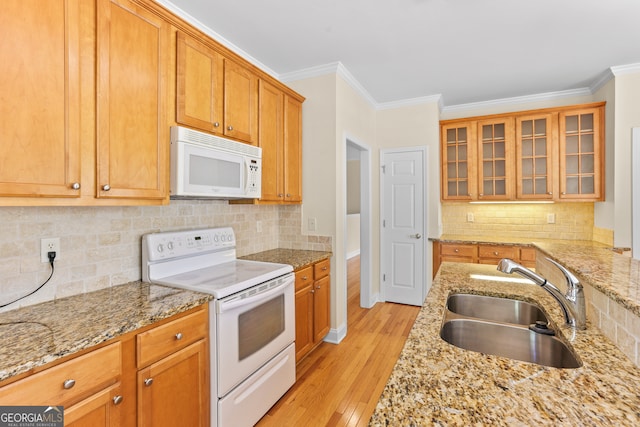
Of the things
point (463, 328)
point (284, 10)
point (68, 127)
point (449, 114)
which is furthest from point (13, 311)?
point (449, 114)

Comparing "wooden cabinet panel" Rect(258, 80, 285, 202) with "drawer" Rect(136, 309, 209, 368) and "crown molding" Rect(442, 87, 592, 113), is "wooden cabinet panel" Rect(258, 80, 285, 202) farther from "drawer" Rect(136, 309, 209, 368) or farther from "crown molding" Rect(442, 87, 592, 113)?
"crown molding" Rect(442, 87, 592, 113)

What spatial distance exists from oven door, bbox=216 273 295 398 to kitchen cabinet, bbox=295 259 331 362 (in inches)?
9.2

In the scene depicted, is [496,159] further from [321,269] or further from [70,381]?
[70,381]

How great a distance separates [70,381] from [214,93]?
1.71 meters

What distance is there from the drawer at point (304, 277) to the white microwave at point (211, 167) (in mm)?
703

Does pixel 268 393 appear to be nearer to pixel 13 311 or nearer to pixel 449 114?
pixel 13 311

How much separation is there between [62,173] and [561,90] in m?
4.71

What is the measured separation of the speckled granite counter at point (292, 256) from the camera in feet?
8.18

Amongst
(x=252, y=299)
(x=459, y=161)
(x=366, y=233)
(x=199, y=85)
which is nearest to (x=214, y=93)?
(x=199, y=85)

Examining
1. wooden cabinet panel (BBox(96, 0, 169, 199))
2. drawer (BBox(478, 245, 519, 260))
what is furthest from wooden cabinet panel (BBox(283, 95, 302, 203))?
drawer (BBox(478, 245, 519, 260))

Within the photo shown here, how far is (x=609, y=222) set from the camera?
10.5 feet

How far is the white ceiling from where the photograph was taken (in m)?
2.10

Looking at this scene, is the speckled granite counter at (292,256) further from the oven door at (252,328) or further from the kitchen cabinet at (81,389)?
the kitchen cabinet at (81,389)

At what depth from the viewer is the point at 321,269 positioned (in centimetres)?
276
